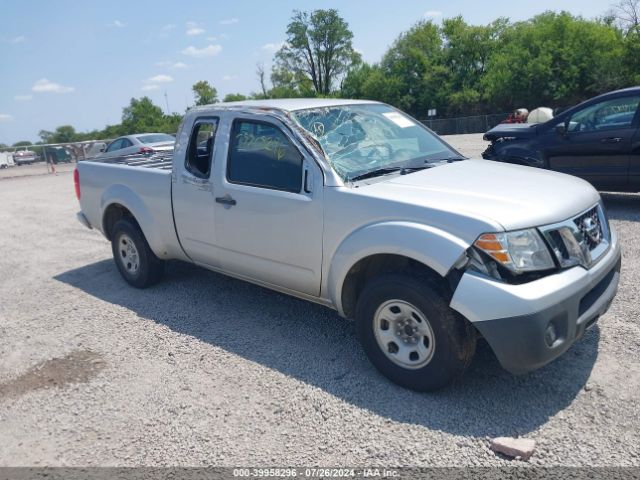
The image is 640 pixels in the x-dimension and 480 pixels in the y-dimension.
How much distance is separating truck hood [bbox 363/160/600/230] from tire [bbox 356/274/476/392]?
511mm

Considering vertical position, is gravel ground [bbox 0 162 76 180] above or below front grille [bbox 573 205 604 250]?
below

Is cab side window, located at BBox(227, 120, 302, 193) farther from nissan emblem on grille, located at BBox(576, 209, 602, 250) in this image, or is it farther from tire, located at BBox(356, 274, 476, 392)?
nissan emblem on grille, located at BBox(576, 209, 602, 250)

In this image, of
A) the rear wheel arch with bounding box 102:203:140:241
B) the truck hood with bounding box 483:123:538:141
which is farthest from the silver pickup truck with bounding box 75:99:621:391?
the truck hood with bounding box 483:123:538:141

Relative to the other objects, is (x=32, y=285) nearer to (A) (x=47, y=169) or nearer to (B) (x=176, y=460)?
(B) (x=176, y=460)

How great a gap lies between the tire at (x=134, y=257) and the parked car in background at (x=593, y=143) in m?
5.73

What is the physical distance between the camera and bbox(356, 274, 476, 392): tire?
3.14 meters

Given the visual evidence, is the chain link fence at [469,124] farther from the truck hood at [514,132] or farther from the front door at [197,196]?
the front door at [197,196]

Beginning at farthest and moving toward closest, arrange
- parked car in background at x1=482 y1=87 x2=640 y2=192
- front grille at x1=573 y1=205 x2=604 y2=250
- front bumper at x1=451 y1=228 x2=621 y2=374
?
parked car in background at x1=482 y1=87 x2=640 y2=192
front grille at x1=573 y1=205 x2=604 y2=250
front bumper at x1=451 y1=228 x2=621 y2=374

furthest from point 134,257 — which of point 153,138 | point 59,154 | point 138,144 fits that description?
point 59,154

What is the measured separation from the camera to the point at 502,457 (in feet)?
9.18

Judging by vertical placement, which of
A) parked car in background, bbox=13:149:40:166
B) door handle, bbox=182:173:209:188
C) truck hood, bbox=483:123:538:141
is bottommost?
parked car in background, bbox=13:149:40:166

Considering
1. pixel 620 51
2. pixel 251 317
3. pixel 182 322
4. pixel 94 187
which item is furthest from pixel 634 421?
pixel 620 51

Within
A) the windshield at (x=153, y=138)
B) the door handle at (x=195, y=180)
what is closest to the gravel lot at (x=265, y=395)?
the door handle at (x=195, y=180)

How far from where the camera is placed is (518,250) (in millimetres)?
2957
